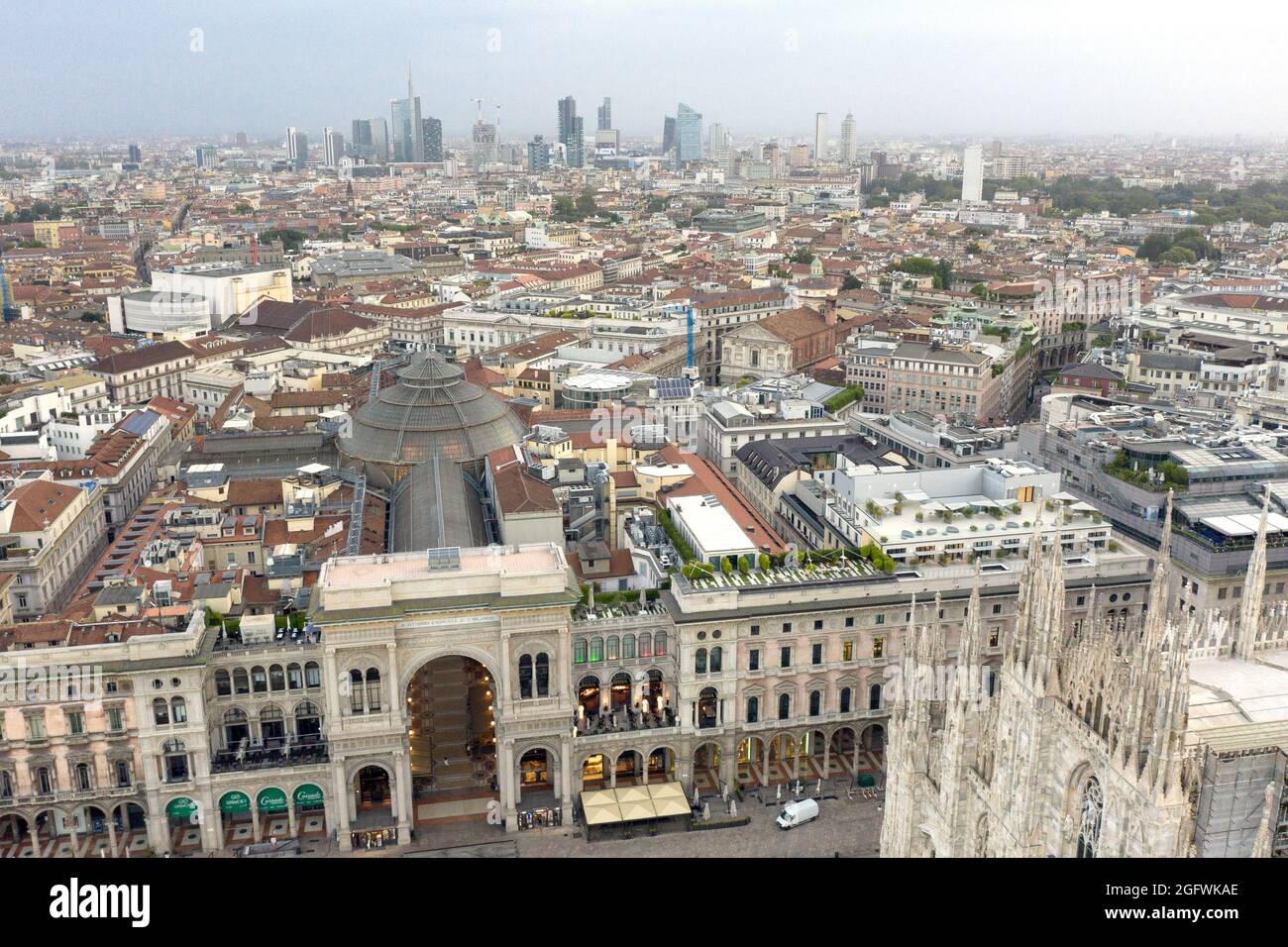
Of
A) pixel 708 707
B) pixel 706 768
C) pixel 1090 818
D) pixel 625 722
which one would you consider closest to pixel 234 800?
pixel 625 722

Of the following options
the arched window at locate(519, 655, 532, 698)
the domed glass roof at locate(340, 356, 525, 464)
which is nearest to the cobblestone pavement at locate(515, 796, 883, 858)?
the arched window at locate(519, 655, 532, 698)

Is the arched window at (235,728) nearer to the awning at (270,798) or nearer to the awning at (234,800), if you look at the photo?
the awning at (234,800)

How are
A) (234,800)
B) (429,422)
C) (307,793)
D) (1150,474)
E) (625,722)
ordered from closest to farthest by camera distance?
(234,800), (307,793), (625,722), (1150,474), (429,422)

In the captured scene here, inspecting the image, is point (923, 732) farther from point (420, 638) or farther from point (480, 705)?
point (480, 705)

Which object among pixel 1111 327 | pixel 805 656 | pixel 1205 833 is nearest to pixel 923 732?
pixel 1205 833

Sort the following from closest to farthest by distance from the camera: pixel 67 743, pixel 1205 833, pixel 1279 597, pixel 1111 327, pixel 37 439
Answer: pixel 1205 833
pixel 67 743
pixel 1279 597
pixel 37 439
pixel 1111 327

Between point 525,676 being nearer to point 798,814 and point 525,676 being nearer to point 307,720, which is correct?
point 307,720

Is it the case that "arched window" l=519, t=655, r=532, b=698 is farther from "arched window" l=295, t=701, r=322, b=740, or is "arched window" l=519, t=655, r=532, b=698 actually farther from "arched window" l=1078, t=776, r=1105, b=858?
"arched window" l=1078, t=776, r=1105, b=858
